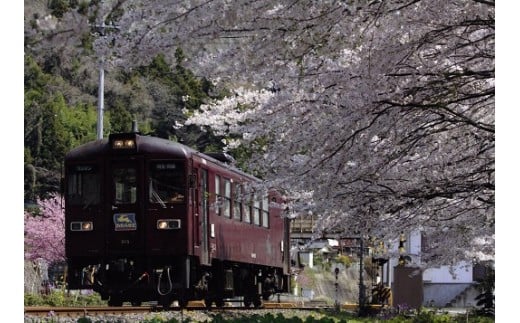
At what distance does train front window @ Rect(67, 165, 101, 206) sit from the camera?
10867 millimetres

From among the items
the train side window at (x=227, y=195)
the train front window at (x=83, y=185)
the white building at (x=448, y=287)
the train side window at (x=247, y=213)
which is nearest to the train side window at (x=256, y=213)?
the train side window at (x=247, y=213)

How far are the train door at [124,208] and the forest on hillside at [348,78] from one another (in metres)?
2.48

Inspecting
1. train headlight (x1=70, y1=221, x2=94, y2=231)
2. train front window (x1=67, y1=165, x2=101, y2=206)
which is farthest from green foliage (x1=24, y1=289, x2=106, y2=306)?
train front window (x1=67, y1=165, x2=101, y2=206)

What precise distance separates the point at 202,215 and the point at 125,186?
924mm

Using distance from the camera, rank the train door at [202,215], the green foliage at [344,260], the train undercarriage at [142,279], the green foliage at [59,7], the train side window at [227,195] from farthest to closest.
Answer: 1. the green foliage at [344,260]
2. the train side window at [227,195]
3. the train door at [202,215]
4. the train undercarriage at [142,279]
5. the green foliage at [59,7]

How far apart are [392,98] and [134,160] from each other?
17.6 feet

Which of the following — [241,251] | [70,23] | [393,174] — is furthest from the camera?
[241,251]

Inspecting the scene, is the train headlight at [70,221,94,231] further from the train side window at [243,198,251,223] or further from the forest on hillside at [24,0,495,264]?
the forest on hillside at [24,0,495,264]

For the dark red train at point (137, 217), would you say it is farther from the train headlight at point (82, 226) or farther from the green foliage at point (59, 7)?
the green foliage at point (59, 7)

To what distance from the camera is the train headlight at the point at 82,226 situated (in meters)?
10.8

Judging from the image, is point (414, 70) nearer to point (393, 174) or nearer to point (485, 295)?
point (393, 174)

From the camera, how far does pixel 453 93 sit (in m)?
6.33

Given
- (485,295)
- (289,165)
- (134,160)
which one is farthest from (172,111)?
(289,165)

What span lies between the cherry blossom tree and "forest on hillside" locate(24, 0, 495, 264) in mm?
12271
